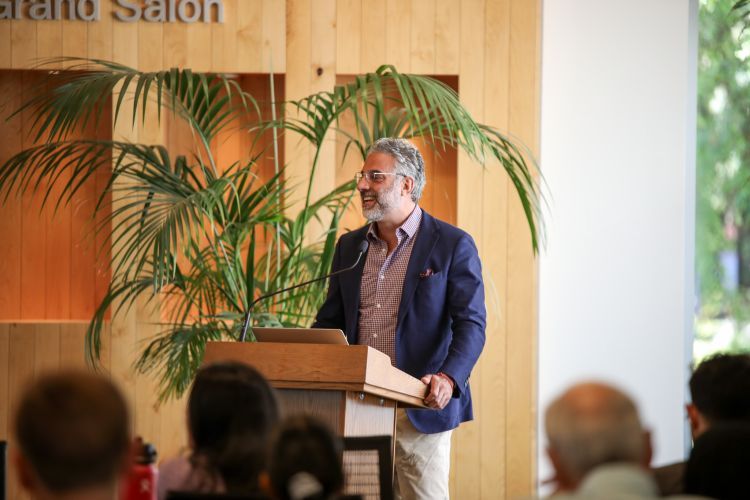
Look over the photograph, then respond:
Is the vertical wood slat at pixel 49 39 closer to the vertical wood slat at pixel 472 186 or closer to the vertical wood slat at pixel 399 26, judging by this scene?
the vertical wood slat at pixel 399 26

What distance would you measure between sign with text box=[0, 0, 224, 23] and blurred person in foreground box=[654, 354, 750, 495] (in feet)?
12.0

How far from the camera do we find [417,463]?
11.3ft

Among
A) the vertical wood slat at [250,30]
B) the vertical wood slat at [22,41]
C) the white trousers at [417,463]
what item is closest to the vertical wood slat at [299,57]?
the vertical wood slat at [250,30]

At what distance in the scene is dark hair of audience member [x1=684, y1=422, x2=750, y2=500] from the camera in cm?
178

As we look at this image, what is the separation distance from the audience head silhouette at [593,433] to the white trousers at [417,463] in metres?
1.67

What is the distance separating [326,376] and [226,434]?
3.17 feet

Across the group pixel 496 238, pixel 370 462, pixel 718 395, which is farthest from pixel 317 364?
pixel 496 238

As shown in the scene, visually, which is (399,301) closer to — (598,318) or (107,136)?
(598,318)

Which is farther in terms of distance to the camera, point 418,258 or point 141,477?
point 418,258

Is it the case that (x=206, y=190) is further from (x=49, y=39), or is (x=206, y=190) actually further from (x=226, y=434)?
(x=226, y=434)

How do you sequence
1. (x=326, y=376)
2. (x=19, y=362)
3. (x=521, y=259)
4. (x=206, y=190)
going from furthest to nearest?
1. (x=19, y=362)
2. (x=521, y=259)
3. (x=206, y=190)
4. (x=326, y=376)

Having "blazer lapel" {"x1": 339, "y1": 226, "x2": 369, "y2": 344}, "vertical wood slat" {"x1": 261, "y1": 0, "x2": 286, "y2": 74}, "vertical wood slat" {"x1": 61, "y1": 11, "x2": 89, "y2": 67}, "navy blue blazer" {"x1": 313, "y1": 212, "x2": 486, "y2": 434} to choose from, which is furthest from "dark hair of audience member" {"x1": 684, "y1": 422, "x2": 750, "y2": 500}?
"vertical wood slat" {"x1": 61, "y1": 11, "x2": 89, "y2": 67}

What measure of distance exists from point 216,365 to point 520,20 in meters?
3.71

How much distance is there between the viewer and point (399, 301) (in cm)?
353
